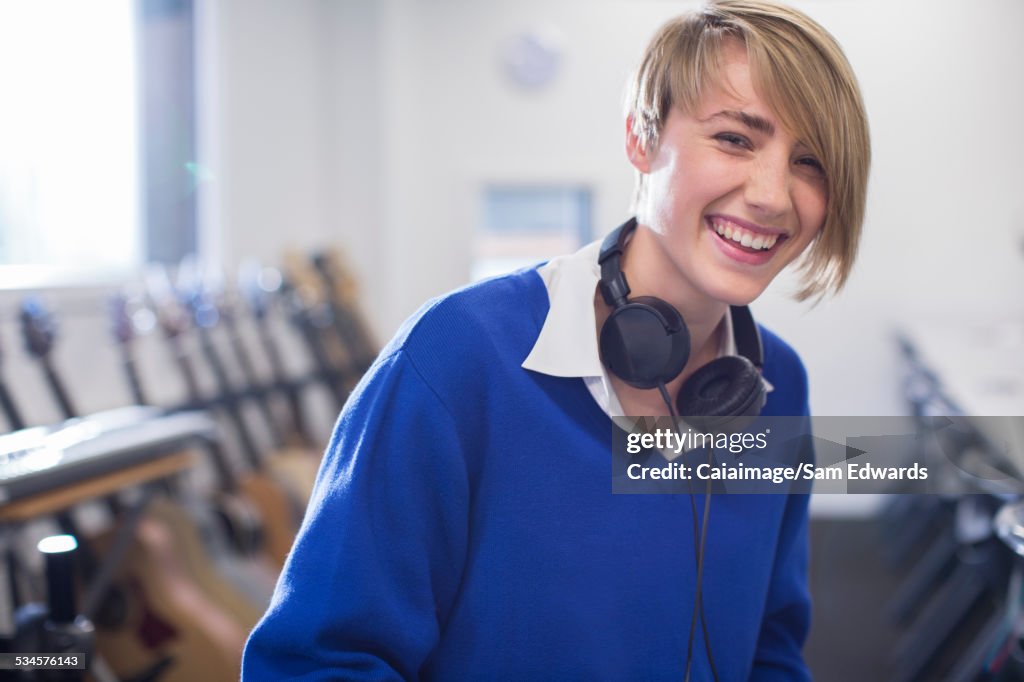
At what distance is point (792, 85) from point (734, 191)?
0.11m

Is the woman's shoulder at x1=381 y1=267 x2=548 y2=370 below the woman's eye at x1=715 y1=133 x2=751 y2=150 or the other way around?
below

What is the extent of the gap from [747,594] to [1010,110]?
3859 millimetres

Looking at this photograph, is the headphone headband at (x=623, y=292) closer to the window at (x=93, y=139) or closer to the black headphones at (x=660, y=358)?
the black headphones at (x=660, y=358)

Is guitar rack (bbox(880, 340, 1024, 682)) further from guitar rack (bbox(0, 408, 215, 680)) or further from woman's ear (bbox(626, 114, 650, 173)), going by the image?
guitar rack (bbox(0, 408, 215, 680))

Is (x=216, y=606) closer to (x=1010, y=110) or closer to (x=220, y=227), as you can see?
(x=220, y=227)

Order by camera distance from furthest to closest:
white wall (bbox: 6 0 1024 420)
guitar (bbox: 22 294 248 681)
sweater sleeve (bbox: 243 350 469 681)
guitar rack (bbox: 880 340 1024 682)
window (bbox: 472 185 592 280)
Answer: window (bbox: 472 185 592 280) → white wall (bbox: 6 0 1024 420) → guitar (bbox: 22 294 248 681) → guitar rack (bbox: 880 340 1024 682) → sweater sleeve (bbox: 243 350 469 681)

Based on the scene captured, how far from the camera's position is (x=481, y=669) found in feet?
2.93

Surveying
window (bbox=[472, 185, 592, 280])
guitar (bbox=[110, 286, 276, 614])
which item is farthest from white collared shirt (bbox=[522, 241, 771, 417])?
window (bbox=[472, 185, 592, 280])

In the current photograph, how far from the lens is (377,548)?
31.9 inches

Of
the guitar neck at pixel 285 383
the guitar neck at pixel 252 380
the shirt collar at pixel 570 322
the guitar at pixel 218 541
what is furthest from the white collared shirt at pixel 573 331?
the guitar neck at pixel 285 383

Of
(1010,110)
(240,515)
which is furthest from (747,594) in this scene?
(1010,110)

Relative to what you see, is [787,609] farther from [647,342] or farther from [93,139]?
[93,139]

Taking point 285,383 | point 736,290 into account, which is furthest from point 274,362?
point 736,290

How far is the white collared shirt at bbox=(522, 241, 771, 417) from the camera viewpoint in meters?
0.92
